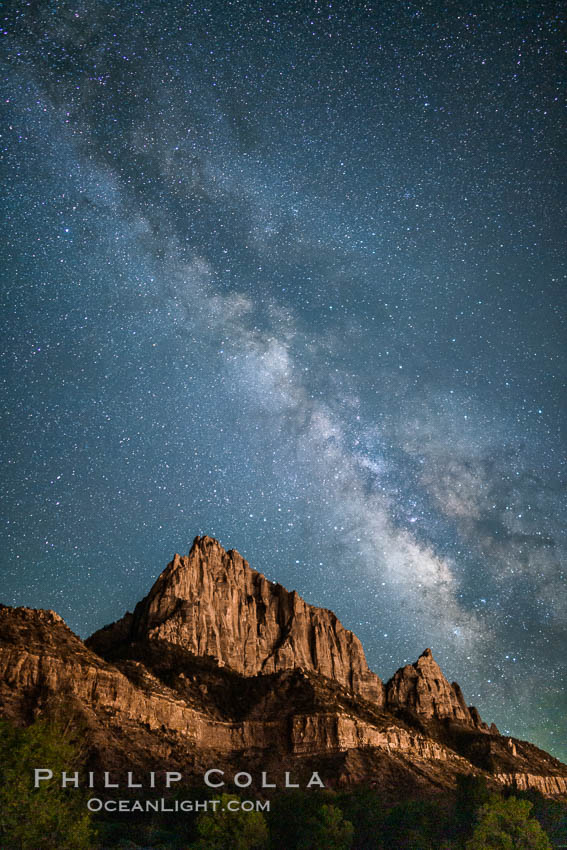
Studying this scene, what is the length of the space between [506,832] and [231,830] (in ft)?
65.8

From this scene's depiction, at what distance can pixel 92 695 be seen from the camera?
2771 inches

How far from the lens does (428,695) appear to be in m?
142

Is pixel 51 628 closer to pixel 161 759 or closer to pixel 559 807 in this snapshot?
pixel 161 759

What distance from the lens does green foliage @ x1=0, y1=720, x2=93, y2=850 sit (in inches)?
1196

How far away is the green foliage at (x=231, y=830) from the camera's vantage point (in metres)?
38.4

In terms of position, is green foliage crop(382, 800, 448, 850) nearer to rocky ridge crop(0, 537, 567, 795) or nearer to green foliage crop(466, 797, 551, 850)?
green foliage crop(466, 797, 551, 850)

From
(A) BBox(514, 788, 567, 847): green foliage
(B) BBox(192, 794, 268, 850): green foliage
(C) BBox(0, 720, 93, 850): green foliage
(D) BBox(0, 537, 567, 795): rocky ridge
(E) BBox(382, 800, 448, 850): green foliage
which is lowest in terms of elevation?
(A) BBox(514, 788, 567, 847): green foliage

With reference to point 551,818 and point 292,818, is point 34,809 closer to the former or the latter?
point 292,818

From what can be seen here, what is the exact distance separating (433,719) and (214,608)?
60290 mm

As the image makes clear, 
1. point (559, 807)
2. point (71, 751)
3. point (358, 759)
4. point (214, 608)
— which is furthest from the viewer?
point (214, 608)

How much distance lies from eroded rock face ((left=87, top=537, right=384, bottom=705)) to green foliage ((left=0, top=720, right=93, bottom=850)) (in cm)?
6778

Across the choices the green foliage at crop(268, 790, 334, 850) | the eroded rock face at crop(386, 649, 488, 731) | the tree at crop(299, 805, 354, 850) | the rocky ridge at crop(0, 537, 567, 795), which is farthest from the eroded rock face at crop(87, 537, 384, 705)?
the tree at crop(299, 805, 354, 850)

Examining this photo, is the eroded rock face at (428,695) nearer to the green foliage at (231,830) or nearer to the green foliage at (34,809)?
the green foliage at (231,830)

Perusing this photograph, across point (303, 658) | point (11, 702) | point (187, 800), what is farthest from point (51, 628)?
point (303, 658)
